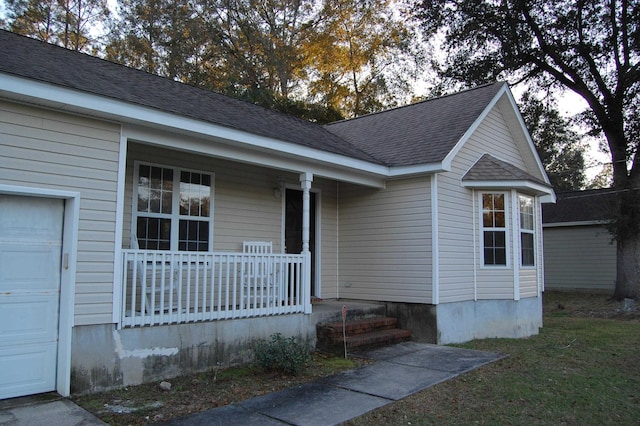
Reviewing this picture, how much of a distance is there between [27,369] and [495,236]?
26.2 feet

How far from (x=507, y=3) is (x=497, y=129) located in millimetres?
9657

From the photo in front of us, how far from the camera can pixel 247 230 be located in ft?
27.6

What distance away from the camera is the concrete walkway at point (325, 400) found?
4.31 metres

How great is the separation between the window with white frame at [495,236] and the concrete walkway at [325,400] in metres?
2.64

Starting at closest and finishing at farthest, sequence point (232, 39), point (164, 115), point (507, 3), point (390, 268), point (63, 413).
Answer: point (63, 413) < point (164, 115) < point (390, 268) < point (507, 3) < point (232, 39)

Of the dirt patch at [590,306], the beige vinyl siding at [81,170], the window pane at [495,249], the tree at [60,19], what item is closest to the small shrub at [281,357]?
the beige vinyl siding at [81,170]

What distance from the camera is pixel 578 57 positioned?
56.8 ft

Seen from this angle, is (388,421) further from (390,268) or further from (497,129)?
(497,129)

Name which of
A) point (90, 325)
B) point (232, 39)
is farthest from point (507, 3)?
point (90, 325)

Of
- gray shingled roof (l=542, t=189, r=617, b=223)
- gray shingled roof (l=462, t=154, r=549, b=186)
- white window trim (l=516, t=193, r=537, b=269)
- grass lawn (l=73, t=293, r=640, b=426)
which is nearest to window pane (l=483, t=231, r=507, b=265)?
white window trim (l=516, t=193, r=537, b=269)

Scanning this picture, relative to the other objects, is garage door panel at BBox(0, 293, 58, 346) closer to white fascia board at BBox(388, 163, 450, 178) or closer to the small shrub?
the small shrub

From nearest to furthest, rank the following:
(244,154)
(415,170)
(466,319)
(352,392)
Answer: (352,392), (244,154), (415,170), (466,319)

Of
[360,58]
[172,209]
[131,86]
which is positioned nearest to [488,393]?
[172,209]

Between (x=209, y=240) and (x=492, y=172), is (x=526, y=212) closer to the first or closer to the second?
(x=492, y=172)
